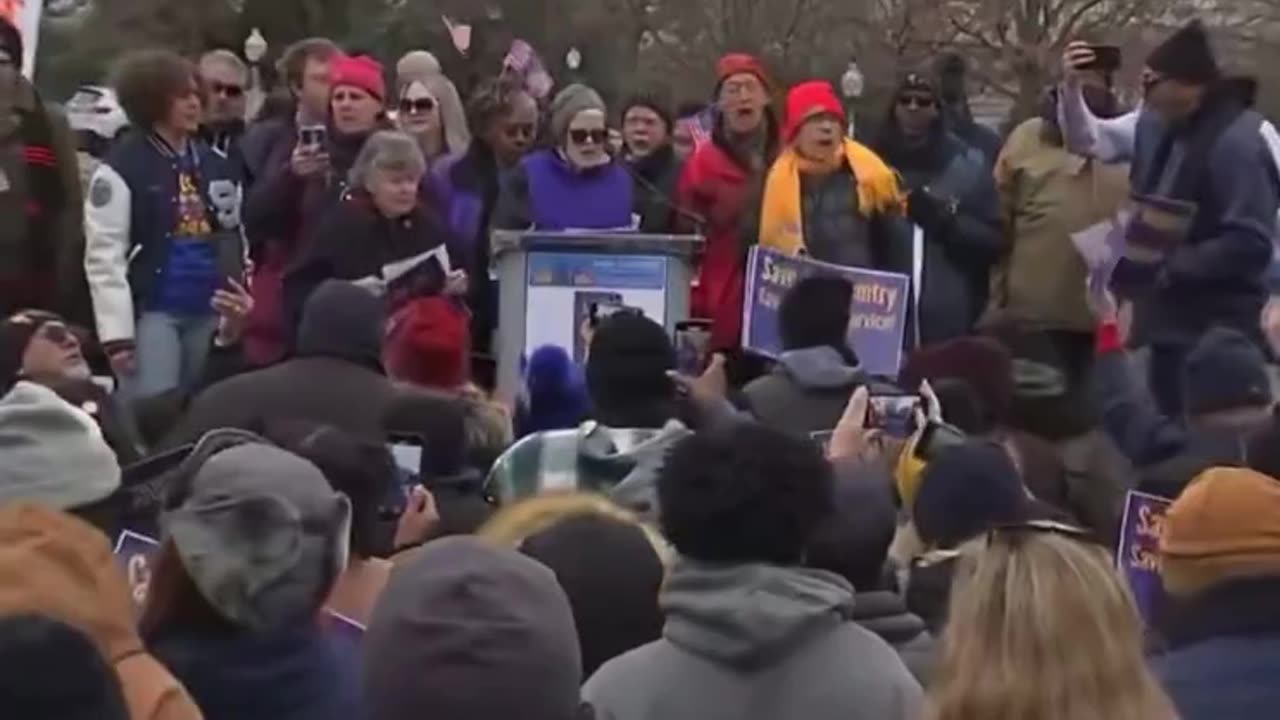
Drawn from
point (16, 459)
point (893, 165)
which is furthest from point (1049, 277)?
point (16, 459)

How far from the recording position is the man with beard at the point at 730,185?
1041 cm

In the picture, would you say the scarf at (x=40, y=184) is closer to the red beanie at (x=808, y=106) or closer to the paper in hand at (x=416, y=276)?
the paper in hand at (x=416, y=276)

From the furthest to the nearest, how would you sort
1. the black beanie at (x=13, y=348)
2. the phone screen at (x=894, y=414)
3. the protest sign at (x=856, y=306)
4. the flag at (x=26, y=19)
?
the flag at (x=26, y=19) → the protest sign at (x=856, y=306) → the black beanie at (x=13, y=348) → the phone screen at (x=894, y=414)

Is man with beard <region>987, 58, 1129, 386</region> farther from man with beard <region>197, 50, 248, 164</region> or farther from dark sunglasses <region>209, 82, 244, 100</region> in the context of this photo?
dark sunglasses <region>209, 82, 244, 100</region>

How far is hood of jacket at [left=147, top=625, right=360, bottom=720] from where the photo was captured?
13.0 feet

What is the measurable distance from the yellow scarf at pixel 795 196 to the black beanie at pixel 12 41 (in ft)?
9.62

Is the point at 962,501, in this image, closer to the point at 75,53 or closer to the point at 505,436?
the point at 505,436

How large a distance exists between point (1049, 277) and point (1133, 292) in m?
1.30

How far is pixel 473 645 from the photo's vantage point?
3.42 meters

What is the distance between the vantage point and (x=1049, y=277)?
10.5m

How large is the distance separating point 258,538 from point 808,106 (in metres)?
6.26

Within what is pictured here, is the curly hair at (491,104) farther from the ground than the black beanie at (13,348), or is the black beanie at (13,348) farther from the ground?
the curly hair at (491,104)

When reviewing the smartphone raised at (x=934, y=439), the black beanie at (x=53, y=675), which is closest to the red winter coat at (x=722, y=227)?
the smartphone raised at (x=934, y=439)

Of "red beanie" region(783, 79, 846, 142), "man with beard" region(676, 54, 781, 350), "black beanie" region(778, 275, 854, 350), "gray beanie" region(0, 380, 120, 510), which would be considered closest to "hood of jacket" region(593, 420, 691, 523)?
"black beanie" region(778, 275, 854, 350)
